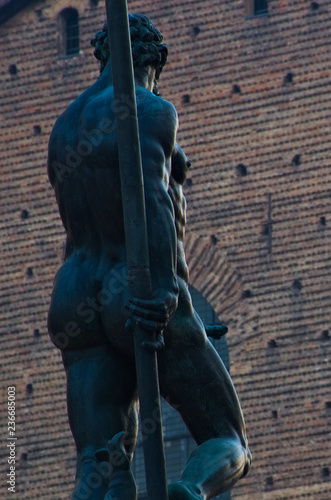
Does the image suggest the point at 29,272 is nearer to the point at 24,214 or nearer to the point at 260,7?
the point at 24,214

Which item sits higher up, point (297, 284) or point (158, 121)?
point (158, 121)

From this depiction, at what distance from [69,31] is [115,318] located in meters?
21.0

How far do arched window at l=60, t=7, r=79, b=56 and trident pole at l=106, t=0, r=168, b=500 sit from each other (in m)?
20.8

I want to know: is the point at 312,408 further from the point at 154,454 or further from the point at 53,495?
the point at 154,454

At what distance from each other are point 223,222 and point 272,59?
6.85 feet

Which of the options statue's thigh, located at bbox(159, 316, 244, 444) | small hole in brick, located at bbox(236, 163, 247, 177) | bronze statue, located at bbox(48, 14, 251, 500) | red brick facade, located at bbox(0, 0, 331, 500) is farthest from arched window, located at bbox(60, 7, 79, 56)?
statue's thigh, located at bbox(159, 316, 244, 444)

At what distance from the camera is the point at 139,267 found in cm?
570

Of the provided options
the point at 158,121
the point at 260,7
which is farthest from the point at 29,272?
the point at 158,121

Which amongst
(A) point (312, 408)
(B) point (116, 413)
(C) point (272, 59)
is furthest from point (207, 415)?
(C) point (272, 59)

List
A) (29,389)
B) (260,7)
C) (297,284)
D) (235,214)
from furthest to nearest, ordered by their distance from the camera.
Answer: (260,7)
(29,389)
(235,214)
(297,284)

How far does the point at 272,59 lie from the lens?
25.1 m

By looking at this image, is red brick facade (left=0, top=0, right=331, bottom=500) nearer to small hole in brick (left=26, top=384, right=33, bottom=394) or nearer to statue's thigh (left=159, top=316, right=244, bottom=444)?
small hole in brick (left=26, top=384, right=33, bottom=394)

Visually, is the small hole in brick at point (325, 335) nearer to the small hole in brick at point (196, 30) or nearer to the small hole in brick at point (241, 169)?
the small hole in brick at point (241, 169)

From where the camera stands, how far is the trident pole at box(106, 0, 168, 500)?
18.6 feet
